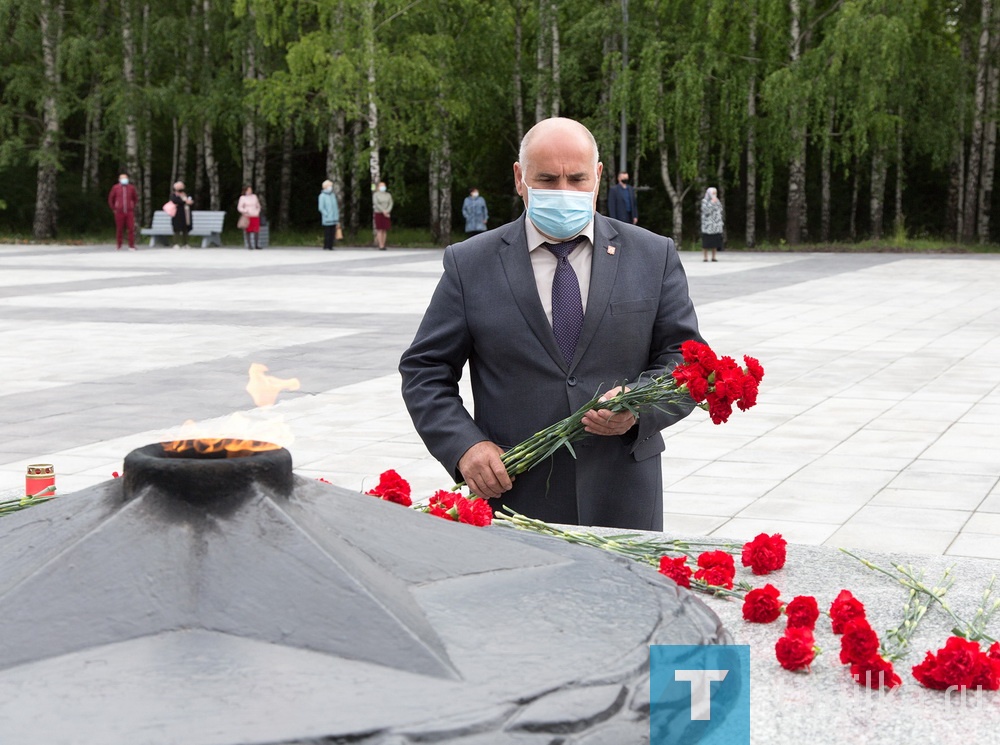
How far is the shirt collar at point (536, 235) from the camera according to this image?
343 cm

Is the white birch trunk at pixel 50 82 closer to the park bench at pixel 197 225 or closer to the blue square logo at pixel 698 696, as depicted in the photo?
the park bench at pixel 197 225

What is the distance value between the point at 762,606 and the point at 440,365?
1025 mm

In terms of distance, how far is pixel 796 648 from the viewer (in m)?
2.62

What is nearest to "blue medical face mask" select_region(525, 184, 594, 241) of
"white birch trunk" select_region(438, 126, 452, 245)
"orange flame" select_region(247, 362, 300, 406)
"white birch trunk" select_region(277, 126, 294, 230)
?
"orange flame" select_region(247, 362, 300, 406)

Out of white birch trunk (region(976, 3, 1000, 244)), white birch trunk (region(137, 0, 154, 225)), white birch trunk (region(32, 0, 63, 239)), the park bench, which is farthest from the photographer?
white birch trunk (region(137, 0, 154, 225))

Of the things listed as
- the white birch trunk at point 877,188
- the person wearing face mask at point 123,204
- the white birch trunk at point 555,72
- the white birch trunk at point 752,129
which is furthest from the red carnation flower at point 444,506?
the white birch trunk at point 877,188

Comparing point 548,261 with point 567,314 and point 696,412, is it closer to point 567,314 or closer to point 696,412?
point 567,314

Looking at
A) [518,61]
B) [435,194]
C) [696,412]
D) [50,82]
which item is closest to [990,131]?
[518,61]

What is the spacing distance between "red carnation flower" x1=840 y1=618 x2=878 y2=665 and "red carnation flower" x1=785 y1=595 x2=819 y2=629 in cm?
14

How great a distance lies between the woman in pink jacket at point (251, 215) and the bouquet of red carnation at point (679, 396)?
91.4ft

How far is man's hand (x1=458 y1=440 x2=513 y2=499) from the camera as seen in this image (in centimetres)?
327

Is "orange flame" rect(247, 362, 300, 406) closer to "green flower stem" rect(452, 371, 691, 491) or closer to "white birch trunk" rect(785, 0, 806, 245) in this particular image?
"green flower stem" rect(452, 371, 691, 491)

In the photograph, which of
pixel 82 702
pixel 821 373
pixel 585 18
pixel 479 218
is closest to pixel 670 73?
pixel 585 18

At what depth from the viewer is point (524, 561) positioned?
7.77 ft
